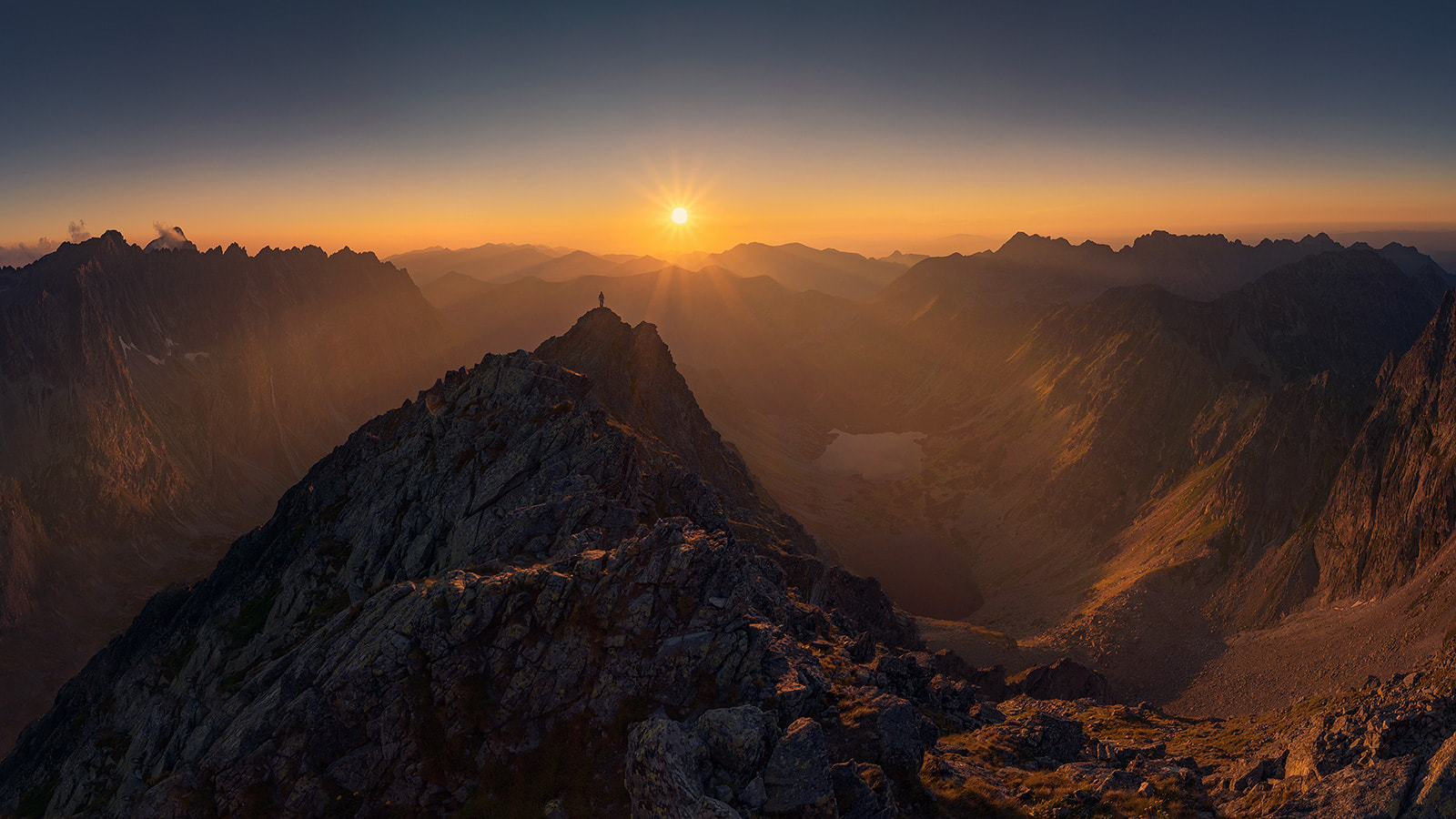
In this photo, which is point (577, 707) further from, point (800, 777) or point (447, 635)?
point (800, 777)

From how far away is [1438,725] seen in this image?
30.7m

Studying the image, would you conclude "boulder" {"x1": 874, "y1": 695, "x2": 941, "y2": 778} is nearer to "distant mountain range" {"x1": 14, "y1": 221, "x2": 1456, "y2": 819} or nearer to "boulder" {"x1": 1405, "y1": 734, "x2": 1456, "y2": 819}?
"distant mountain range" {"x1": 14, "y1": 221, "x2": 1456, "y2": 819}

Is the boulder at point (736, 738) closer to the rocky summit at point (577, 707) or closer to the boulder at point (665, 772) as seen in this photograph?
the rocky summit at point (577, 707)

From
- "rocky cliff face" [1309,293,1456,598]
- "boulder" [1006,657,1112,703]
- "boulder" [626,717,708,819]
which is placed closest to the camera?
"boulder" [626,717,708,819]

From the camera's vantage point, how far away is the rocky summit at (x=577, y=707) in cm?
2939

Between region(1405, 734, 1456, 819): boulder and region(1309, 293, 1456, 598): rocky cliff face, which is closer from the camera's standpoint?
region(1405, 734, 1456, 819): boulder

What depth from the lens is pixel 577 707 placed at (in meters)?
35.5

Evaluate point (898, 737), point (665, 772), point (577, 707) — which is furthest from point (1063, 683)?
point (665, 772)

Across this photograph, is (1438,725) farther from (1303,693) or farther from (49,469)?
(49,469)

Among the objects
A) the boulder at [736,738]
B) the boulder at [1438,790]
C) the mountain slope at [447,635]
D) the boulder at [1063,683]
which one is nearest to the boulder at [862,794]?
the boulder at [736,738]

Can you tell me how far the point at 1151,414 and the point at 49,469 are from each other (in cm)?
30537

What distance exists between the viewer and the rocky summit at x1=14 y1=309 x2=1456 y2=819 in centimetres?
2939

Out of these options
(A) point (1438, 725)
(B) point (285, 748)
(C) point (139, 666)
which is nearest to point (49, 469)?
(C) point (139, 666)

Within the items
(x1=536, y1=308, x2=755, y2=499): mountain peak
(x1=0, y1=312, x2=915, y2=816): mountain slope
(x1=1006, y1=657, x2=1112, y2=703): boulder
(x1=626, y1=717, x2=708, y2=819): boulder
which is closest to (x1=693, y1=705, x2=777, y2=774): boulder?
(x1=626, y1=717, x2=708, y2=819): boulder
